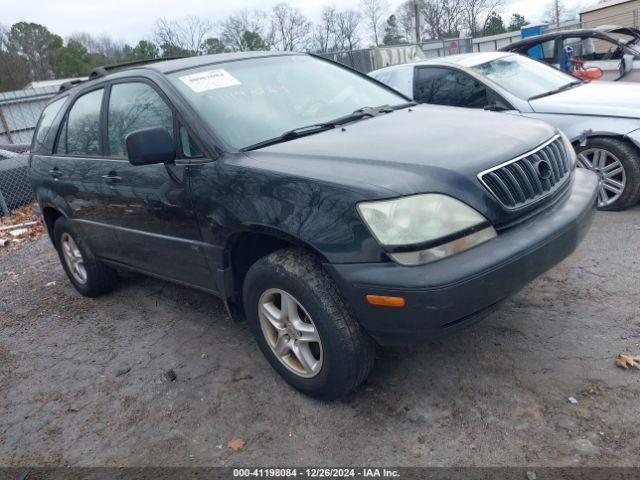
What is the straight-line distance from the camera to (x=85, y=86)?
13.9 ft

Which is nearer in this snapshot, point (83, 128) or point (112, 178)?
point (112, 178)

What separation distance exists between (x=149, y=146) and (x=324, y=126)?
3.28 feet

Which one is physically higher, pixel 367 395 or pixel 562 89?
pixel 562 89

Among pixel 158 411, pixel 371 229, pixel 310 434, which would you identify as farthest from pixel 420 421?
pixel 158 411

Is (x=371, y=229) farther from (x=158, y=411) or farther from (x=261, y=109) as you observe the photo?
(x=158, y=411)

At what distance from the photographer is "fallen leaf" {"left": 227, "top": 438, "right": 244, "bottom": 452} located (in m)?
2.59

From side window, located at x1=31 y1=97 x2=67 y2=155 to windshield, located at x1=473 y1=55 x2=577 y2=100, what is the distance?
4.27 meters

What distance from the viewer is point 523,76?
19.2 feet

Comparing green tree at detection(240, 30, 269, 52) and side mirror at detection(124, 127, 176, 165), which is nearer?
side mirror at detection(124, 127, 176, 165)

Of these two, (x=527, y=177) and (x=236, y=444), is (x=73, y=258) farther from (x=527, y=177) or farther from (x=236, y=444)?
(x=527, y=177)

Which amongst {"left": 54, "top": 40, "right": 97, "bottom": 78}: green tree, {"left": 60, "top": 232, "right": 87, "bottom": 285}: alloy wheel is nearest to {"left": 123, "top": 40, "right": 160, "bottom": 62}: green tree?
{"left": 54, "top": 40, "right": 97, "bottom": 78}: green tree

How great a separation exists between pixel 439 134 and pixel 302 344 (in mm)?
1325

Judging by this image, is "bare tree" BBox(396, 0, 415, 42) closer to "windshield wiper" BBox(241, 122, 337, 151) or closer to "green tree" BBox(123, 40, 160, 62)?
"green tree" BBox(123, 40, 160, 62)

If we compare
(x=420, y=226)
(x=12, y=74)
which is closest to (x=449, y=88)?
(x=420, y=226)
